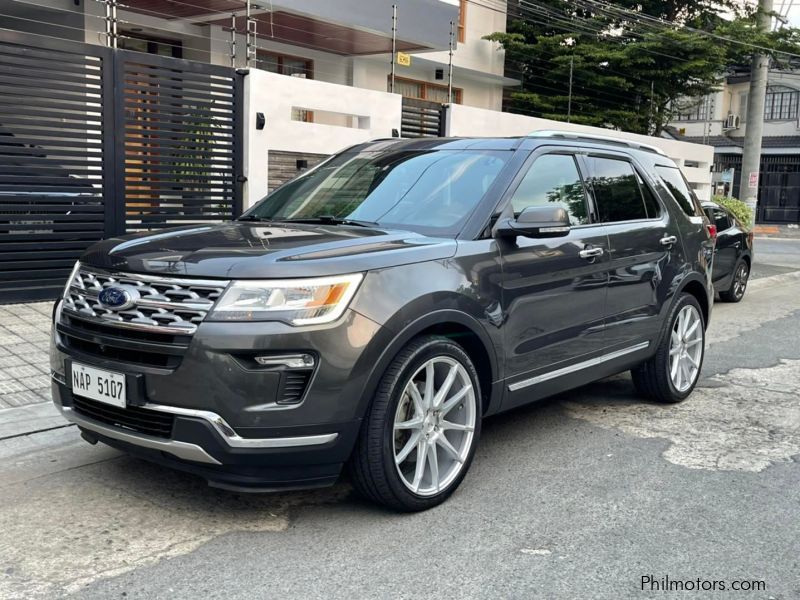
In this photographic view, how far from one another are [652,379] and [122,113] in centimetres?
635

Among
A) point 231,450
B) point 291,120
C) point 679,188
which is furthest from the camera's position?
point 291,120

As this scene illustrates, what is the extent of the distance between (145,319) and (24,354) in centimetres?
367

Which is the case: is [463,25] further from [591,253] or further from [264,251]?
[264,251]

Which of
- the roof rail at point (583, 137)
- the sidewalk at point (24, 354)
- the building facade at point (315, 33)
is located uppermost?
the building facade at point (315, 33)

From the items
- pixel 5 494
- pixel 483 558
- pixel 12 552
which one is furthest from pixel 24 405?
pixel 483 558

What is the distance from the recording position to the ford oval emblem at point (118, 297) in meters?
3.63

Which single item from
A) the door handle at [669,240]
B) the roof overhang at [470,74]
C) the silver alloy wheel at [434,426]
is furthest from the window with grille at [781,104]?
the silver alloy wheel at [434,426]

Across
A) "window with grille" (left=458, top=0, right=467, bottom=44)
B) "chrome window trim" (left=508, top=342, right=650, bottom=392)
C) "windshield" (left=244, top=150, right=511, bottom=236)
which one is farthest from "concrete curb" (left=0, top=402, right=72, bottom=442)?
"window with grille" (left=458, top=0, right=467, bottom=44)

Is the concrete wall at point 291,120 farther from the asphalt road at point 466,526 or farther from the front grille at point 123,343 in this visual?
the front grille at point 123,343

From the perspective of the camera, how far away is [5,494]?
4191mm

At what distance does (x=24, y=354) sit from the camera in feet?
22.0

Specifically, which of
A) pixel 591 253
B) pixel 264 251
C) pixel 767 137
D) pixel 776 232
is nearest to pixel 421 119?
pixel 591 253

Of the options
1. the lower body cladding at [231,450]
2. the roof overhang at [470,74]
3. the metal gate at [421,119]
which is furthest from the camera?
the roof overhang at [470,74]

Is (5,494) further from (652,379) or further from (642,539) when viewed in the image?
(652,379)
